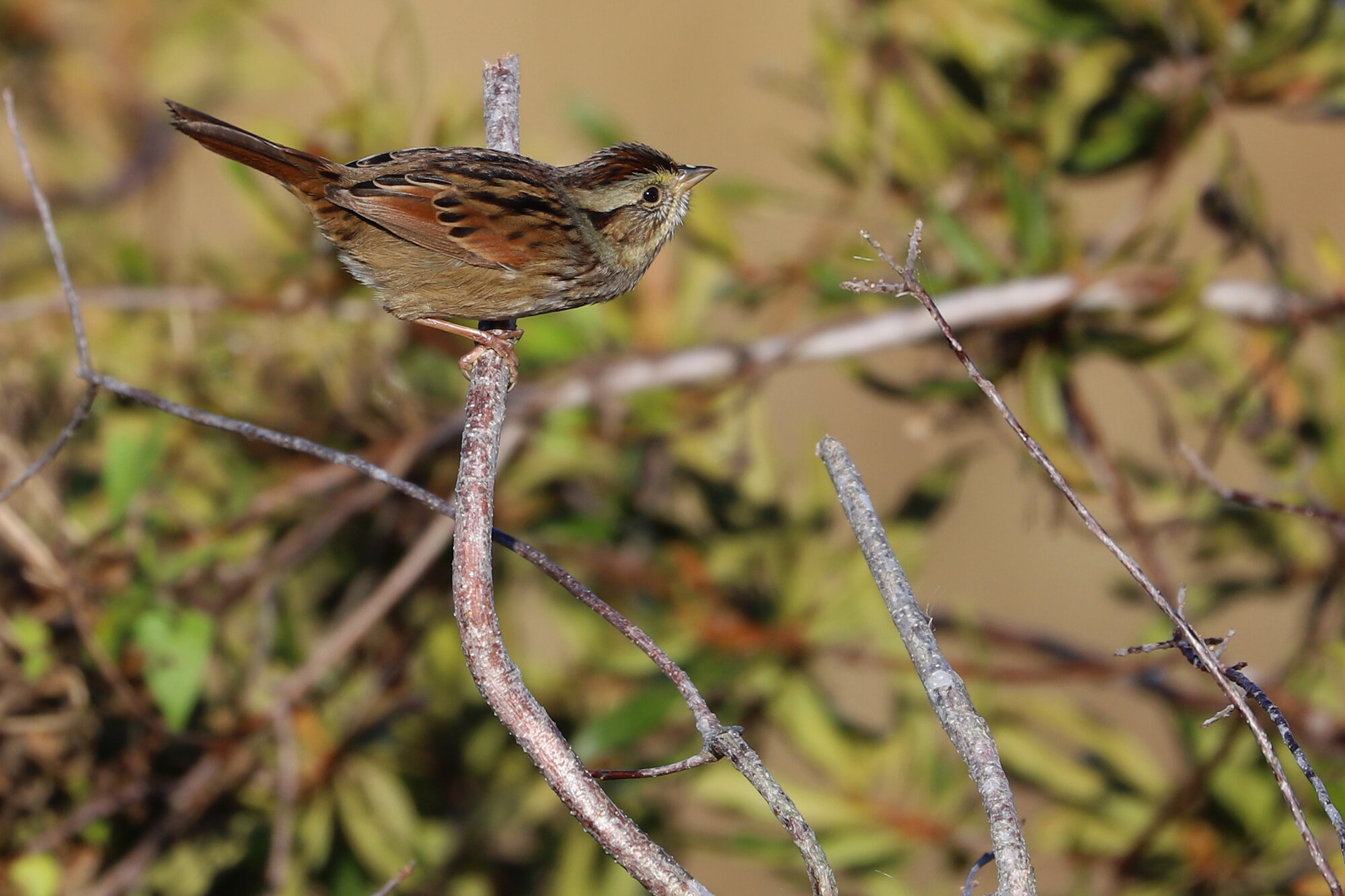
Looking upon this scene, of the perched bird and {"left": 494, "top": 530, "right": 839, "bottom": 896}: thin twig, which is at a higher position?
the perched bird

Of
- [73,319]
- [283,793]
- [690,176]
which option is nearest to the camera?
[73,319]

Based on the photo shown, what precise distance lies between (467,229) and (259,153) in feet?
1.40

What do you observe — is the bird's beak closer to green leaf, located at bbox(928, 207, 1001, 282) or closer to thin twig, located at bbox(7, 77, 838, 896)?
green leaf, located at bbox(928, 207, 1001, 282)

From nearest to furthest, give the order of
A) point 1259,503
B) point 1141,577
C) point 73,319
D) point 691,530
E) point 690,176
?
point 1141,577 → point 73,319 → point 1259,503 → point 690,176 → point 691,530

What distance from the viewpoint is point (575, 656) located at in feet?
11.7

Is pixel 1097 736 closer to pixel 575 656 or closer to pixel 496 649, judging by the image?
pixel 575 656

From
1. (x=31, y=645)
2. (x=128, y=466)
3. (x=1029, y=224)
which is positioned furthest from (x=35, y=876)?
(x=1029, y=224)

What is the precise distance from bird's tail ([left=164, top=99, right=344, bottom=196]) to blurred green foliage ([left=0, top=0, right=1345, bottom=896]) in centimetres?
65

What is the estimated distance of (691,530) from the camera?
11.1 ft

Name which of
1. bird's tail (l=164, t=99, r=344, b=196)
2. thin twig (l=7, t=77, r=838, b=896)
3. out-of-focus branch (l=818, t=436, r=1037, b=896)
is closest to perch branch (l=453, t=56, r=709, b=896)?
thin twig (l=7, t=77, r=838, b=896)

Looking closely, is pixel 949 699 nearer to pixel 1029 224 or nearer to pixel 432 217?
pixel 432 217

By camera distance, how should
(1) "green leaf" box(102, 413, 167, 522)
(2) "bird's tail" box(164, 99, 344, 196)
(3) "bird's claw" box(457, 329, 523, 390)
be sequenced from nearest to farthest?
(2) "bird's tail" box(164, 99, 344, 196) → (3) "bird's claw" box(457, 329, 523, 390) → (1) "green leaf" box(102, 413, 167, 522)

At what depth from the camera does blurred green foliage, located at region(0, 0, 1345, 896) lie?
2789 millimetres

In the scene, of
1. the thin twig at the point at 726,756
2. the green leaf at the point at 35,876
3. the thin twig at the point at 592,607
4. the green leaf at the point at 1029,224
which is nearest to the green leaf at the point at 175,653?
the green leaf at the point at 35,876
